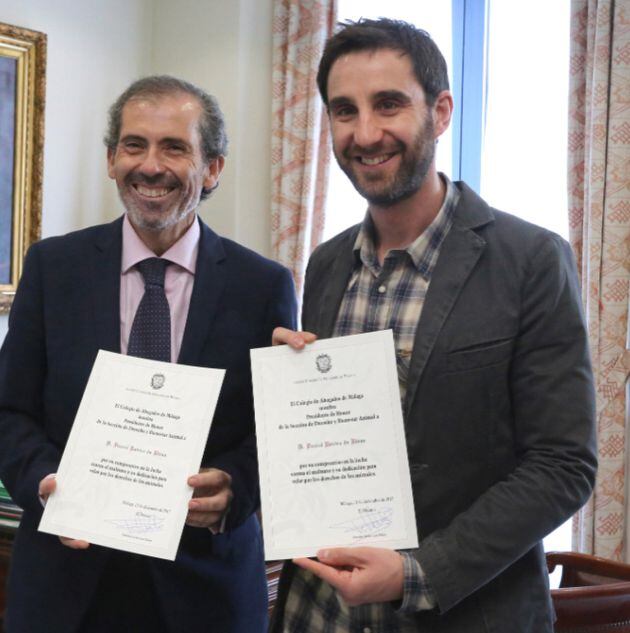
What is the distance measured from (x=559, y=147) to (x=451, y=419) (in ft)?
8.57

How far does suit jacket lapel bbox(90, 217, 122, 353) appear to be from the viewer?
1.69m

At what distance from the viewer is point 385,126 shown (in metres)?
1.40

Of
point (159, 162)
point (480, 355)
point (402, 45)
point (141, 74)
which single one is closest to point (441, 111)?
point (402, 45)

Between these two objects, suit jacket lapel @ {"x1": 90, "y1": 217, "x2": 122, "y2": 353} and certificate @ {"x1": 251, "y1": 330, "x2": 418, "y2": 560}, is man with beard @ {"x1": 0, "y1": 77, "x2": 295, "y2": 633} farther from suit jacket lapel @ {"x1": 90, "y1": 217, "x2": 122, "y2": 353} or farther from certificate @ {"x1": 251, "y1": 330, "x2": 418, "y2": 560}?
certificate @ {"x1": 251, "y1": 330, "x2": 418, "y2": 560}

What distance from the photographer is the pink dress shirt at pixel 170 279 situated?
1735 mm

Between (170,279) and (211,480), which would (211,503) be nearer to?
(211,480)

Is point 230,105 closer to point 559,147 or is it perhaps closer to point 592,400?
point 559,147

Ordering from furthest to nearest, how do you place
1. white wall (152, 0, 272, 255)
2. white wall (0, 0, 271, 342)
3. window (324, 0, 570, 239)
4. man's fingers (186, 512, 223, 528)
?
white wall (152, 0, 272, 255) < white wall (0, 0, 271, 342) < window (324, 0, 570, 239) < man's fingers (186, 512, 223, 528)

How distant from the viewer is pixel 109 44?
4.31m

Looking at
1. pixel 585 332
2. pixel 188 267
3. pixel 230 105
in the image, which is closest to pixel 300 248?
pixel 230 105

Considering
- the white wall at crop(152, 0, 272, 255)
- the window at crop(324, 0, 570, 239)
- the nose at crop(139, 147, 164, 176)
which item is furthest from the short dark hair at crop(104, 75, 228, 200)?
the white wall at crop(152, 0, 272, 255)

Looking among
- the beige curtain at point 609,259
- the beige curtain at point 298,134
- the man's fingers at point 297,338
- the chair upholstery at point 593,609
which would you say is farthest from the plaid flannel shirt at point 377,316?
the beige curtain at point 298,134

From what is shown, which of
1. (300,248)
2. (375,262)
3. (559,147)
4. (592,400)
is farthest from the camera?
(300,248)
